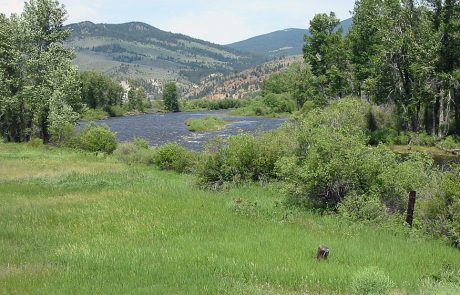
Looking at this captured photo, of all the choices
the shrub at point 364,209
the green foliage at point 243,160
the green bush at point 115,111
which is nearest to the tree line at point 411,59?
the green foliage at point 243,160

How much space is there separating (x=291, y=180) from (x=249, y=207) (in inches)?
130

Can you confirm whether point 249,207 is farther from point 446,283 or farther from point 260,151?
point 446,283

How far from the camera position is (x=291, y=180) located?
83.0 ft

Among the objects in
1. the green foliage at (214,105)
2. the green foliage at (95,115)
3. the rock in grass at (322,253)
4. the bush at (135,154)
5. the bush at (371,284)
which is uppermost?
the bush at (371,284)

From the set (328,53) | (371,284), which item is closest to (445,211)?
(371,284)

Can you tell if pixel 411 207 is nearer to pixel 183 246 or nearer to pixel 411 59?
pixel 183 246

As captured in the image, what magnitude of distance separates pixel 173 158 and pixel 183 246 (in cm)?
2420

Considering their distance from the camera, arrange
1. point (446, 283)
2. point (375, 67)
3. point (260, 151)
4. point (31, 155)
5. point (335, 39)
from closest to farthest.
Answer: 1. point (446, 283)
2. point (260, 151)
3. point (31, 155)
4. point (375, 67)
5. point (335, 39)

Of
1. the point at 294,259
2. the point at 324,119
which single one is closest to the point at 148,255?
the point at 294,259

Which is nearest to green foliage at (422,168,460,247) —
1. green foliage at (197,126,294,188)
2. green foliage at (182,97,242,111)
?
green foliage at (197,126,294,188)

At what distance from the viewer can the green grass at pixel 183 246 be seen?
13.0m

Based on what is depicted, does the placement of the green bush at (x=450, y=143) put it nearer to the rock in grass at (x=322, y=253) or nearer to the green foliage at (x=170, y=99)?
the rock in grass at (x=322, y=253)

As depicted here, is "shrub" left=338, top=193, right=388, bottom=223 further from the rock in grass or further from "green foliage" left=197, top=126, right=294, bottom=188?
"green foliage" left=197, top=126, right=294, bottom=188

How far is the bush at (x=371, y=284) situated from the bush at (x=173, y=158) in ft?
94.3
